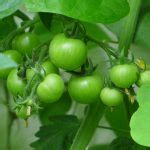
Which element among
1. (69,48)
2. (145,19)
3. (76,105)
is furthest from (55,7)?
(76,105)

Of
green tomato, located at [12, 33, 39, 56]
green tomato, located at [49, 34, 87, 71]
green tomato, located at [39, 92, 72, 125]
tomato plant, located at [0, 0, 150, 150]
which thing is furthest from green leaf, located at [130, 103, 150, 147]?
green tomato, located at [39, 92, 72, 125]

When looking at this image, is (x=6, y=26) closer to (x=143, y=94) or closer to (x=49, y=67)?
(x=49, y=67)

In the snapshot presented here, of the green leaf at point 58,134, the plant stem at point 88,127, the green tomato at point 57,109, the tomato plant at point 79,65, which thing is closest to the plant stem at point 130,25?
the tomato plant at point 79,65

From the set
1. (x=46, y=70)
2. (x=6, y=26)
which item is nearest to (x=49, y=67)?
(x=46, y=70)

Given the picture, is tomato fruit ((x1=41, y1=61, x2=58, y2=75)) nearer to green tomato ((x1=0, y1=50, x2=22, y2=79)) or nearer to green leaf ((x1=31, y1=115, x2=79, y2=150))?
green tomato ((x1=0, y1=50, x2=22, y2=79))

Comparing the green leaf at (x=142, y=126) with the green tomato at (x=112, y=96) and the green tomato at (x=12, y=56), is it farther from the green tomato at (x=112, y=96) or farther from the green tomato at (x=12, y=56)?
the green tomato at (x=12, y=56)

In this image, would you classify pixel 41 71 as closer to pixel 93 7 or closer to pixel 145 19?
pixel 93 7
